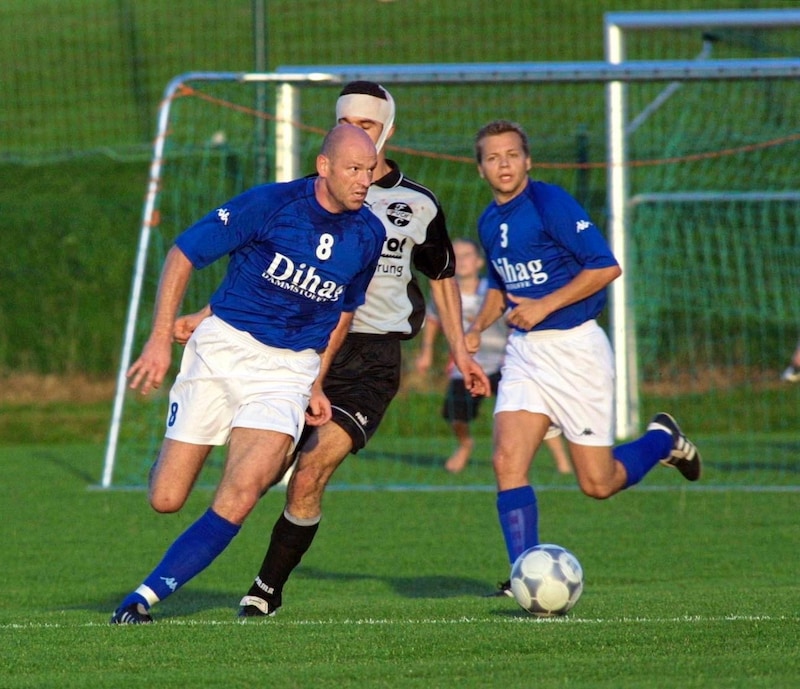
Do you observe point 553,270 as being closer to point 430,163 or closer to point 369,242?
point 369,242

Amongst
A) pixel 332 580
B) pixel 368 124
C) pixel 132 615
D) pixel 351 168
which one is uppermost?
pixel 368 124

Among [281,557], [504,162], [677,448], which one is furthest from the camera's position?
[677,448]

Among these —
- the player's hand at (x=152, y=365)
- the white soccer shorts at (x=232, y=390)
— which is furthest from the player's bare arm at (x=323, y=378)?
the player's hand at (x=152, y=365)

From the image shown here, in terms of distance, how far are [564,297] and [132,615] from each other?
249 cm

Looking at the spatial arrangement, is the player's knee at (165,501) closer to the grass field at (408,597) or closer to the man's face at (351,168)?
the grass field at (408,597)

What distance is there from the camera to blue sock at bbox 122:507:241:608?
592 centimetres

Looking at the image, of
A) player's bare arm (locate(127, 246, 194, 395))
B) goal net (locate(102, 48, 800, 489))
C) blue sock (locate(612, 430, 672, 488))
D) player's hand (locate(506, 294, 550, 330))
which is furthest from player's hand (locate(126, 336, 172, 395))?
goal net (locate(102, 48, 800, 489))

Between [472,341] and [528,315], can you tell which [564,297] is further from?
[472,341]

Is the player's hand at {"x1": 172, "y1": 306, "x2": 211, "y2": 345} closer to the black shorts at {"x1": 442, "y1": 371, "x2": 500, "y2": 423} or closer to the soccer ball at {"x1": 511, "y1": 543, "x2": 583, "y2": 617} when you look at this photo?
the soccer ball at {"x1": 511, "y1": 543, "x2": 583, "y2": 617}

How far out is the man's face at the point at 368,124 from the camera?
22.5 feet

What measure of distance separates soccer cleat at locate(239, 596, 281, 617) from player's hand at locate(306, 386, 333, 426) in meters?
0.80

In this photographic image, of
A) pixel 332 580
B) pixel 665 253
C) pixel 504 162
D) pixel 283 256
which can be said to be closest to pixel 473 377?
pixel 504 162

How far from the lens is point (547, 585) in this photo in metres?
6.09

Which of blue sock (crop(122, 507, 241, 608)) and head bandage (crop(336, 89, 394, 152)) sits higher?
head bandage (crop(336, 89, 394, 152))
